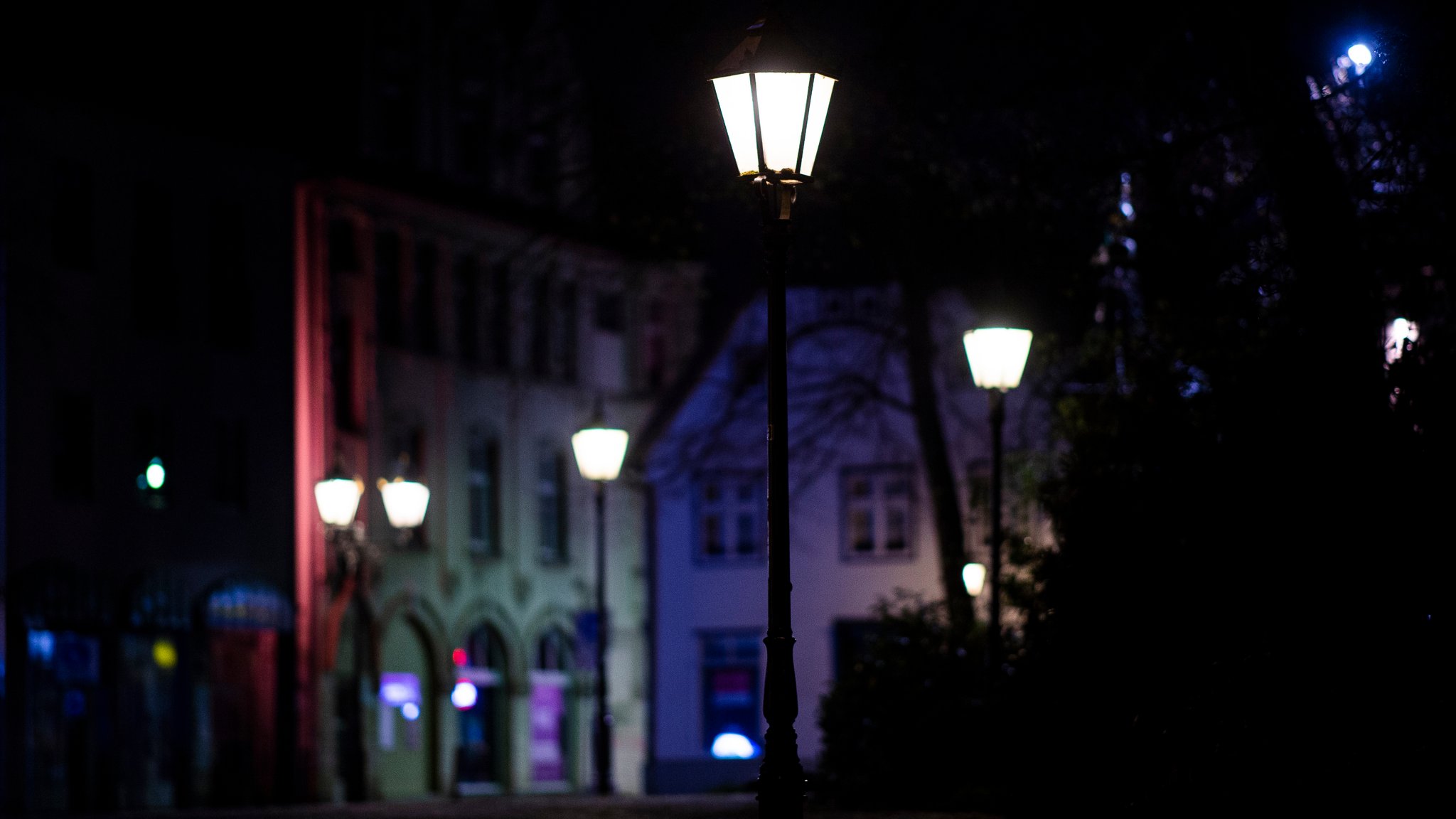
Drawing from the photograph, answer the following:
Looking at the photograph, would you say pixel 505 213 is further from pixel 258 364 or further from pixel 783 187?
pixel 783 187

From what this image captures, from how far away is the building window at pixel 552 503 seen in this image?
4634cm

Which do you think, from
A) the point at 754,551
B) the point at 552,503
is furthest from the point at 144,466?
the point at 754,551

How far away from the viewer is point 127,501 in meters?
34.7

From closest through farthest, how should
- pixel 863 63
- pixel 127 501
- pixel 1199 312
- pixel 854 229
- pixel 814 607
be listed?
1. pixel 863 63
2. pixel 1199 312
3. pixel 854 229
4. pixel 127 501
5. pixel 814 607

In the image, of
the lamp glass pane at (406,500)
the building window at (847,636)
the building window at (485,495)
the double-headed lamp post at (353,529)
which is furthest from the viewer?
the building window at (847,636)

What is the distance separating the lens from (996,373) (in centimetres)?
1933

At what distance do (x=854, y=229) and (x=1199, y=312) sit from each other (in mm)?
4953

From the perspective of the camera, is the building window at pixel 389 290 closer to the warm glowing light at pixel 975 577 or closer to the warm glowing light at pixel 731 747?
the warm glowing light at pixel 731 747

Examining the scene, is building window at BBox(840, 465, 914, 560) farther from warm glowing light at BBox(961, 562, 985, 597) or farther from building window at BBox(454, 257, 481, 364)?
warm glowing light at BBox(961, 562, 985, 597)

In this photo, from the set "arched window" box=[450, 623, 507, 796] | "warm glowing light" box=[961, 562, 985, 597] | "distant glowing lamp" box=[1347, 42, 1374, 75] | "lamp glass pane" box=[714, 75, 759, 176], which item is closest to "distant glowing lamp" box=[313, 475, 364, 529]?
"warm glowing light" box=[961, 562, 985, 597]

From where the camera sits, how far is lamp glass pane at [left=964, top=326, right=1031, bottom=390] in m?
19.3

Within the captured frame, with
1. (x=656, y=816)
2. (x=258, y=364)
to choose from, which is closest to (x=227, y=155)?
(x=258, y=364)

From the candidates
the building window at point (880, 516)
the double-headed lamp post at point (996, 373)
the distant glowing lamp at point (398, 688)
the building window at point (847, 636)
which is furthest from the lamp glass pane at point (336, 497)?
the building window at point (880, 516)

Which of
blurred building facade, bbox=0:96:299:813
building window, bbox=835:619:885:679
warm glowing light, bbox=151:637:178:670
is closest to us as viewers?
blurred building facade, bbox=0:96:299:813
